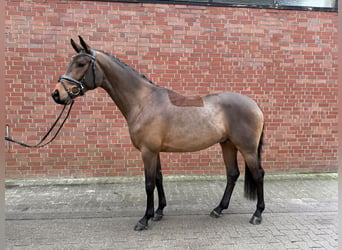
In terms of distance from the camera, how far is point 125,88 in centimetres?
277

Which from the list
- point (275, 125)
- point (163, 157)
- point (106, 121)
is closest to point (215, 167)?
point (163, 157)

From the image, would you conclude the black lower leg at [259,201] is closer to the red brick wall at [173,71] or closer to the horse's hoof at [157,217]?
the horse's hoof at [157,217]

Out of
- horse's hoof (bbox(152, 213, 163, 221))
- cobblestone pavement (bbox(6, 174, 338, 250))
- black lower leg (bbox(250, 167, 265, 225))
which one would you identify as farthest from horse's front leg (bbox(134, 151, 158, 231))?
black lower leg (bbox(250, 167, 265, 225))

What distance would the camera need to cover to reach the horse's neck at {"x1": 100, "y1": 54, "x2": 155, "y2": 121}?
273 centimetres

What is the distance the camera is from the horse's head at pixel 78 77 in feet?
8.02

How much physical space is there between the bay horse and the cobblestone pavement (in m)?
0.25

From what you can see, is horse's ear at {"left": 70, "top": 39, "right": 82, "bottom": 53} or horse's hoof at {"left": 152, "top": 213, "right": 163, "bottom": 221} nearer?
horse's ear at {"left": 70, "top": 39, "right": 82, "bottom": 53}

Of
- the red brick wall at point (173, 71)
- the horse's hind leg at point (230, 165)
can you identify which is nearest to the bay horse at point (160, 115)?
the horse's hind leg at point (230, 165)

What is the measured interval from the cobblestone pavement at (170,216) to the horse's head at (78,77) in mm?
1585

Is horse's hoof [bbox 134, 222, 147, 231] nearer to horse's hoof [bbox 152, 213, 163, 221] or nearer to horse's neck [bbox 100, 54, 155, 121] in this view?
horse's hoof [bbox 152, 213, 163, 221]

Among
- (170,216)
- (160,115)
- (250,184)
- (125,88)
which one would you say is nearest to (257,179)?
(250,184)

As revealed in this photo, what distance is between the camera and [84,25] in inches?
174

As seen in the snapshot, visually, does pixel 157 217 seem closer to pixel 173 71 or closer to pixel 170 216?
pixel 170 216

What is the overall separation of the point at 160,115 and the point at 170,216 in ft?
4.66
